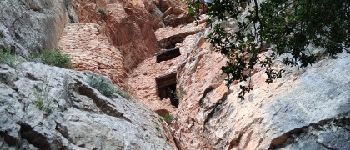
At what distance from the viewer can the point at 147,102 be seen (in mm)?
16562

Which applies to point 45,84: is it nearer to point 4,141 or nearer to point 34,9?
point 4,141

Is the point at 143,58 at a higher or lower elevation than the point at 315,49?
lower

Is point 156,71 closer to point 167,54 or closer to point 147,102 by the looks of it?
point 167,54

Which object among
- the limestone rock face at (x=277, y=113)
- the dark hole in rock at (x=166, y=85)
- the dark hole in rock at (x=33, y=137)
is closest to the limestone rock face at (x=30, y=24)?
the dark hole in rock at (x=33, y=137)

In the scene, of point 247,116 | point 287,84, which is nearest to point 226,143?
point 247,116

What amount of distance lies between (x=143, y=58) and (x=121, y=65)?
11.5 ft

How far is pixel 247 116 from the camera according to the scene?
9445mm

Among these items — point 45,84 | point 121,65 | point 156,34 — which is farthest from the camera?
point 156,34

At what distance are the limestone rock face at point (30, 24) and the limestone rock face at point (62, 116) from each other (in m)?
1.66

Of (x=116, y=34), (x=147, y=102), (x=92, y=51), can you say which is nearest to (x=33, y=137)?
(x=92, y=51)

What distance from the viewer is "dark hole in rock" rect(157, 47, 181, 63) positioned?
20266 mm

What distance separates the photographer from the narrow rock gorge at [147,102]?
7.48 metres

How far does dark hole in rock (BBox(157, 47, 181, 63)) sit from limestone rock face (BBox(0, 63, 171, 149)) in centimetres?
971

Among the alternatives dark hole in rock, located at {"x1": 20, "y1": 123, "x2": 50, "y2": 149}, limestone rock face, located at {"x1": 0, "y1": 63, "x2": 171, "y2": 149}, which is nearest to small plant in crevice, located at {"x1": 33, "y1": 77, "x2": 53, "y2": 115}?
limestone rock face, located at {"x1": 0, "y1": 63, "x2": 171, "y2": 149}
